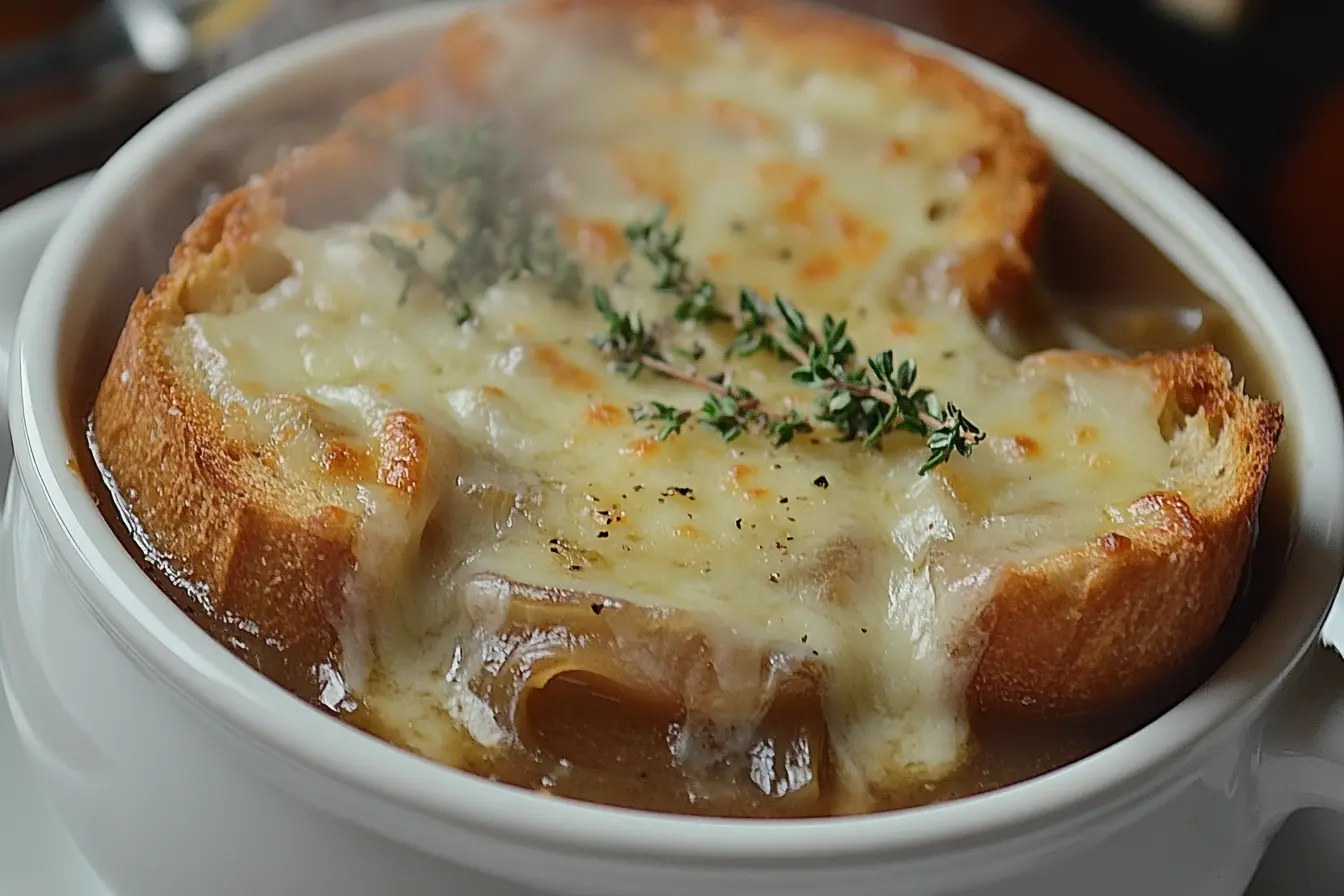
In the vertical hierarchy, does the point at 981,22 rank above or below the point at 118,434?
below

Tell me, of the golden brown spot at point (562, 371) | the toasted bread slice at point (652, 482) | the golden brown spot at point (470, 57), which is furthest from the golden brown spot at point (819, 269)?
the golden brown spot at point (470, 57)

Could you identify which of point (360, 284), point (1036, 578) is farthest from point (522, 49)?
point (1036, 578)

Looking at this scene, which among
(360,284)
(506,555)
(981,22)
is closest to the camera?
(506,555)

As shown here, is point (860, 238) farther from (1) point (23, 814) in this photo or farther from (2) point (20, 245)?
(1) point (23, 814)

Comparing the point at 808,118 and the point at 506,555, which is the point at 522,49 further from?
the point at 506,555

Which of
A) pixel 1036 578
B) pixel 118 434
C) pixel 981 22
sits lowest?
pixel 981 22

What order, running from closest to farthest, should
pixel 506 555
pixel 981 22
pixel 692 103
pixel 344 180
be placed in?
pixel 506 555, pixel 344 180, pixel 692 103, pixel 981 22

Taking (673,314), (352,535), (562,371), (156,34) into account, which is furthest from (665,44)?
(156,34)
